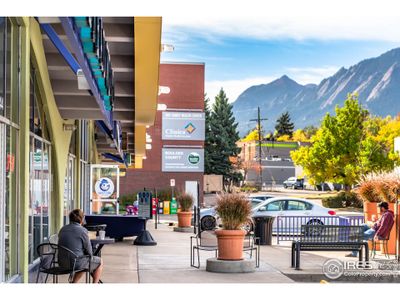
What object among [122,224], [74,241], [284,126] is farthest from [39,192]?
[284,126]

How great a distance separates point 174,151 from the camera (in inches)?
2694

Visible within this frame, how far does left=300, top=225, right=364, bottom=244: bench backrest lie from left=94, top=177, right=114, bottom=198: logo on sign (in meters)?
12.8

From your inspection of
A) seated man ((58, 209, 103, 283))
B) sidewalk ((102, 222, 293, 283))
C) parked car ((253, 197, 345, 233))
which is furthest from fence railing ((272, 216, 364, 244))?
seated man ((58, 209, 103, 283))

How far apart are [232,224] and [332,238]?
8.76 feet

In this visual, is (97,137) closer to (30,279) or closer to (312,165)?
(30,279)

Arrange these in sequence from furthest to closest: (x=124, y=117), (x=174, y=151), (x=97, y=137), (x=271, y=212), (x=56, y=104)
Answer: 1. (x=174, y=151)
2. (x=97, y=137)
3. (x=271, y=212)
4. (x=124, y=117)
5. (x=56, y=104)

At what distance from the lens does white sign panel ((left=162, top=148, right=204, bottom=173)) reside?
223 feet

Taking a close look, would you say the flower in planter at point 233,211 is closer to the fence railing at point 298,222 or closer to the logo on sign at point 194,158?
the fence railing at point 298,222

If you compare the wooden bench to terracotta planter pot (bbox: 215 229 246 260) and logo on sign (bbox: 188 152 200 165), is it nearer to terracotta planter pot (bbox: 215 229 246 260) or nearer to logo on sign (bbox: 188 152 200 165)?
terracotta planter pot (bbox: 215 229 246 260)

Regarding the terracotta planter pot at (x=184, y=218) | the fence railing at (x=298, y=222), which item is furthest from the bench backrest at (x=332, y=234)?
the terracotta planter pot at (x=184, y=218)

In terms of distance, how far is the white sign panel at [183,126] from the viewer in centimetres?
6869

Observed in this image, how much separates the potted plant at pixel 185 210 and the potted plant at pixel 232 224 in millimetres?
15429
